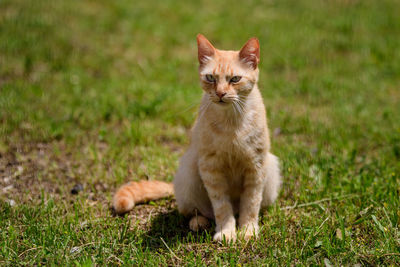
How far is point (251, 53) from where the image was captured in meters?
2.84

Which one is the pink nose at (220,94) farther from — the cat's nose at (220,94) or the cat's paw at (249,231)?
the cat's paw at (249,231)

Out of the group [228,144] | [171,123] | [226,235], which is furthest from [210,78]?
[171,123]

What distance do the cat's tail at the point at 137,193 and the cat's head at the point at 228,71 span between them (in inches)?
43.6

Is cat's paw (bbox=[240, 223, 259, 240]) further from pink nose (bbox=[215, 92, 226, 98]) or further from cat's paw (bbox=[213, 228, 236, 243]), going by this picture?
pink nose (bbox=[215, 92, 226, 98])

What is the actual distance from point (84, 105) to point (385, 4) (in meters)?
6.80

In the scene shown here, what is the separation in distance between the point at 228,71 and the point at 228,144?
53 centimetres

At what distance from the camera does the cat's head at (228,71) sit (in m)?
2.80

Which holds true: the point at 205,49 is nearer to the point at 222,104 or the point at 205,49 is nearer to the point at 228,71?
the point at 228,71

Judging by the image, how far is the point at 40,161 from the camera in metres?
4.18

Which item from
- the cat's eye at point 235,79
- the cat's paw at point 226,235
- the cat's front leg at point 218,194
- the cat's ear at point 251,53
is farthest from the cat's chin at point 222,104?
the cat's paw at point 226,235

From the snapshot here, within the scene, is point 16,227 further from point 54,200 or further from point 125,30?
point 125,30

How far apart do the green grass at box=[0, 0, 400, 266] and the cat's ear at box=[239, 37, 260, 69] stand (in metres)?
1.25

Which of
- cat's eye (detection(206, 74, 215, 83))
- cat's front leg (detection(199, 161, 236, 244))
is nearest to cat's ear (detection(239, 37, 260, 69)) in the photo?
cat's eye (detection(206, 74, 215, 83))

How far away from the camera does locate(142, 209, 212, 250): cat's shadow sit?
2920 millimetres
